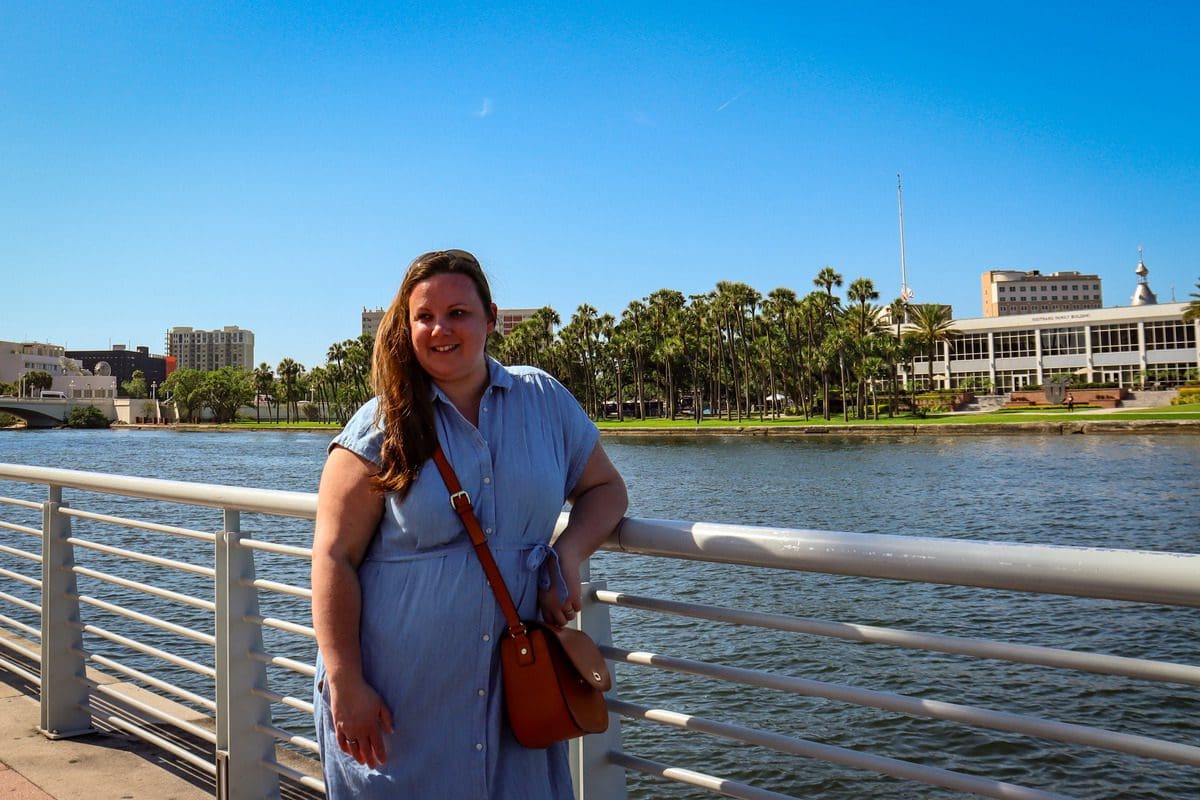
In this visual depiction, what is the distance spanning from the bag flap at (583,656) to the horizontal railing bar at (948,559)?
29 centimetres

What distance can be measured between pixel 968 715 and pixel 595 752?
0.97m

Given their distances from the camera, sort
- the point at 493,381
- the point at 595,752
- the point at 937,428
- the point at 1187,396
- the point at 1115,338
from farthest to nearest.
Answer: the point at 1115,338 → the point at 1187,396 → the point at 937,428 → the point at 595,752 → the point at 493,381

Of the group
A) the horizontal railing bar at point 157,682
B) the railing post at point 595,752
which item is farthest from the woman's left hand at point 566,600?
the horizontal railing bar at point 157,682

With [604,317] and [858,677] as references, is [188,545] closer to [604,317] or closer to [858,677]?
[858,677]

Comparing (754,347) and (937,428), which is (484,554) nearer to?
(937,428)

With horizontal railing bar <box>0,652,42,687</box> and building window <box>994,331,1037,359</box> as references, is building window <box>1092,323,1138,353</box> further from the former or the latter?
horizontal railing bar <box>0,652,42,687</box>

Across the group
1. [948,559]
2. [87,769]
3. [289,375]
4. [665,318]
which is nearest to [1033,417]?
[665,318]

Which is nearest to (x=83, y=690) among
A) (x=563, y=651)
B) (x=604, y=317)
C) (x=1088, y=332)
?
(x=563, y=651)

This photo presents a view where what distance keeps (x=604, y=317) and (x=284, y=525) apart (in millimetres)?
71254

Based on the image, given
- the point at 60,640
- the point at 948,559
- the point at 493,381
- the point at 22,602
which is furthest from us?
the point at 22,602

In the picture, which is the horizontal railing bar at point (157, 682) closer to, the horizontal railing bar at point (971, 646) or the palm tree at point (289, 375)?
the horizontal railing bar at point (971, 646)

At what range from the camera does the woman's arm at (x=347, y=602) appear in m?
1.88

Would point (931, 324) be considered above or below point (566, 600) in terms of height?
above

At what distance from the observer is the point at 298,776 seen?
9.68 feet
